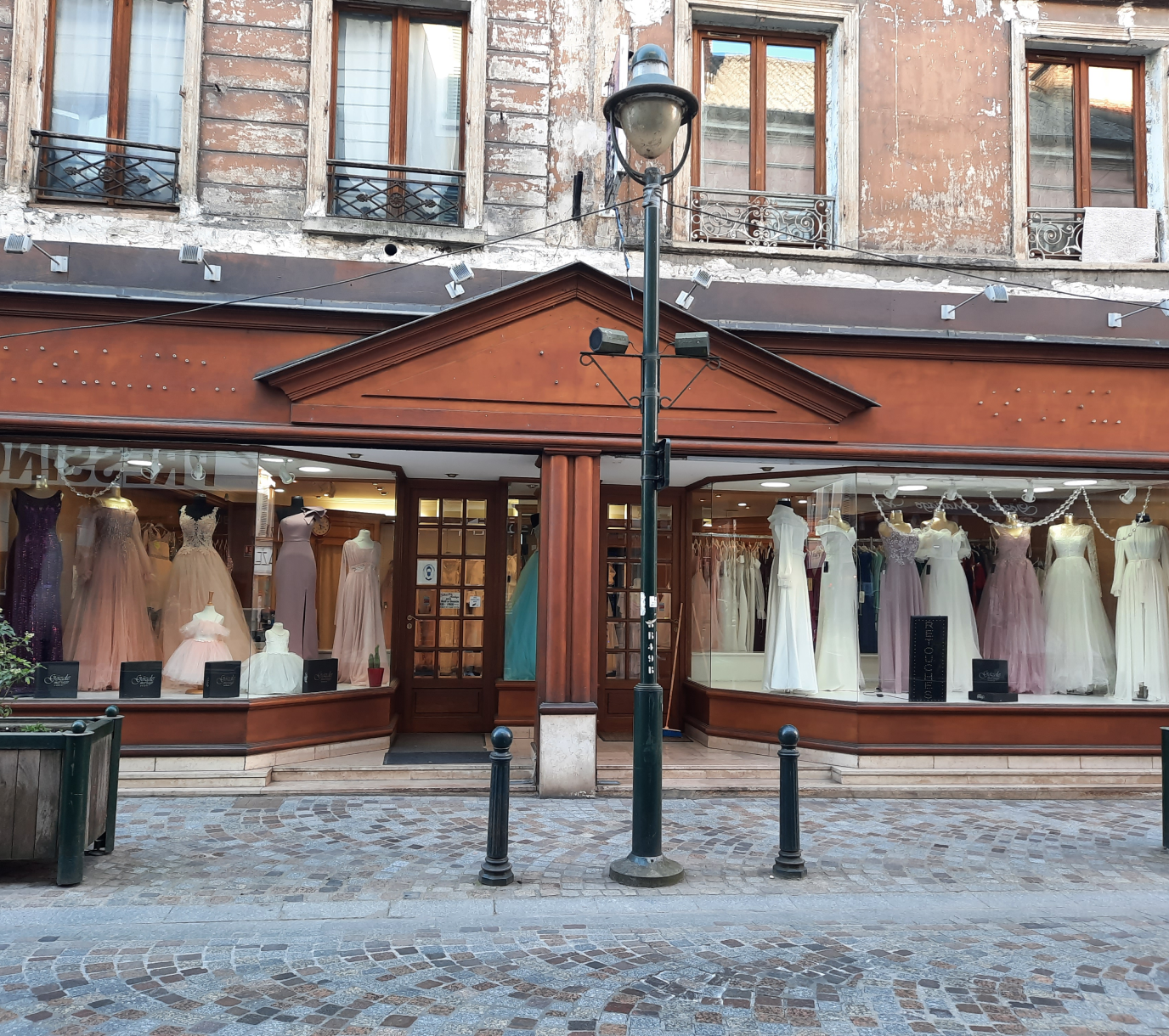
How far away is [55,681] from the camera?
8.73 meters

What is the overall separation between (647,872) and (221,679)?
4.67 meters

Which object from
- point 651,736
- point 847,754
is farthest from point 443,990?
point 847,754

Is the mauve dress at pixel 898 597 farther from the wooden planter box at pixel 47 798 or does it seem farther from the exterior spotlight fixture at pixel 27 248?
the exterior spotlight fixture at pixel 27 248

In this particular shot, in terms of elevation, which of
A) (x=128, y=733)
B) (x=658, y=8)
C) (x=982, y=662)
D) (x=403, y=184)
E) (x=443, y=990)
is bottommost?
(x=443, y=990)

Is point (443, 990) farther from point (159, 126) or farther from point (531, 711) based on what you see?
point (159, 126)

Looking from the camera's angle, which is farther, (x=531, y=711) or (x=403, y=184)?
(x=531, y=711)

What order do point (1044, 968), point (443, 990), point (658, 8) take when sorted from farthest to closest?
1. point (658, 8)
2. point (1044, 968)
3. point (443, 990)

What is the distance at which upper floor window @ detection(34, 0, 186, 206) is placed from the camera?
30.2ft

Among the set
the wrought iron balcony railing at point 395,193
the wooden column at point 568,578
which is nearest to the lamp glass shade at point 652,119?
the wooden column at point 568,578

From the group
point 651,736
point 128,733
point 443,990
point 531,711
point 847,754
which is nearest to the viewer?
point 443,990

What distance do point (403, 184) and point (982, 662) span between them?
7.63 m

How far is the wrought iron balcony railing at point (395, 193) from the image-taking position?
9.57m

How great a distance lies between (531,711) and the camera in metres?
10.6

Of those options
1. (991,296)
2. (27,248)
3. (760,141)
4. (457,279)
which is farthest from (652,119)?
(27,248)
